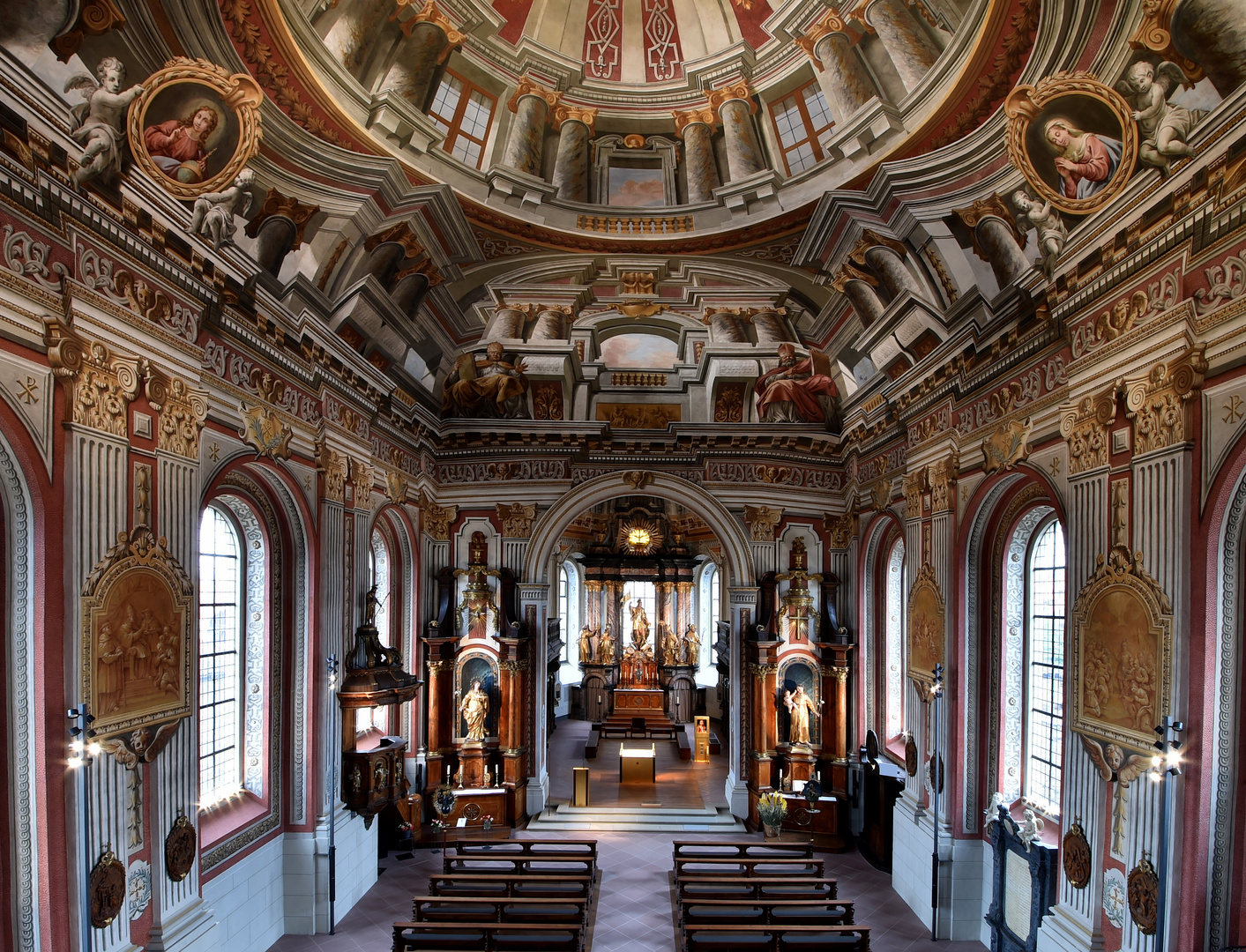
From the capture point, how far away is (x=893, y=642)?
50.3ft

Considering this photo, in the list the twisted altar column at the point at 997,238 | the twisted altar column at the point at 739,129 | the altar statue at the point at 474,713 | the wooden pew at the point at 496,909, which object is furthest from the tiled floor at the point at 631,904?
the twisted altar column at the point at 739,129

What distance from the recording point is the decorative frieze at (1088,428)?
764 centimetres

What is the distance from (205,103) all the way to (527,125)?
206 inches

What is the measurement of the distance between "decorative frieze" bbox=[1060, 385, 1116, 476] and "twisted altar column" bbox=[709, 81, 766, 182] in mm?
6118

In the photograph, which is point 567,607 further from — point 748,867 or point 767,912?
point 767,912

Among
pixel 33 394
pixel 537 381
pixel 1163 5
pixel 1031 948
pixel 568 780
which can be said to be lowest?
pixel 568 780

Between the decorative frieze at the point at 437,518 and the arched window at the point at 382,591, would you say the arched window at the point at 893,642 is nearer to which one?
the decorative frieze at the point at 437,518

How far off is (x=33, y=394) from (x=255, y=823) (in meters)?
6.48

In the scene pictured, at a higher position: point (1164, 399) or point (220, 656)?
point (1164, 399)

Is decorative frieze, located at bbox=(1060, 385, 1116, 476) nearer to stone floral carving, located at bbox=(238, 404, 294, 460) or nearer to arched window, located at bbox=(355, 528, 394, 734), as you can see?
stone floral carving, located at bbox=(238, 404, 294, 460)

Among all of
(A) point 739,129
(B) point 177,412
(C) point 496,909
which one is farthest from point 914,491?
(B) point 177,412

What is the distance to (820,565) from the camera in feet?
55.6

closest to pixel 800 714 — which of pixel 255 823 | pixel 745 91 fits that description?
pixel 255 823

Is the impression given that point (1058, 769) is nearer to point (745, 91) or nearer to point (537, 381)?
point (745, 91)
